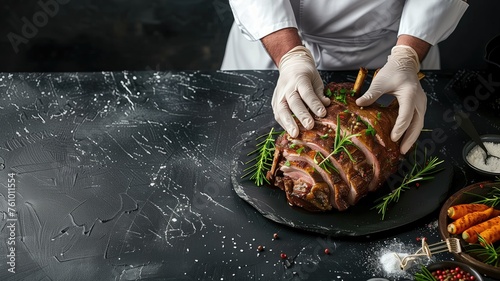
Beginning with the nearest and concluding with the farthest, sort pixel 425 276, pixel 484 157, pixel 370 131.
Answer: pixel 425 276
pixel 370 131
pixel 484 157

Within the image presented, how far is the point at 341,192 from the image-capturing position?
7.30 ft

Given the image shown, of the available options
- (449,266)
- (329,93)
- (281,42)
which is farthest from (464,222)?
(281,42)

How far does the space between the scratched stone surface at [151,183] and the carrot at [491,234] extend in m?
0.17

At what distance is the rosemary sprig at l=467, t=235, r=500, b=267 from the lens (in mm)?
2070

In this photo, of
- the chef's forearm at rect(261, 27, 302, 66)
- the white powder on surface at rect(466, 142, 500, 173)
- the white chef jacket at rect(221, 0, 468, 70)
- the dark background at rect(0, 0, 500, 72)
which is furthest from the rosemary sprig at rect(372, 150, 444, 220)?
the dark background at rect(0, 0, 500, 72)

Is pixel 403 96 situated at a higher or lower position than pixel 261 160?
higher

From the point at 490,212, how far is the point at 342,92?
690 mm

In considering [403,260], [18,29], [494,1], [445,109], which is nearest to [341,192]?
[403,260]

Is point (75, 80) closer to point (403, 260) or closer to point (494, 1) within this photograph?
point (403, 260)

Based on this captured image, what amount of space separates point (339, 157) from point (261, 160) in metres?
0.35

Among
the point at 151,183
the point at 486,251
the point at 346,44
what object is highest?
the point at 346,44

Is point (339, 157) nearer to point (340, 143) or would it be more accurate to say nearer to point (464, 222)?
point (340, 143)

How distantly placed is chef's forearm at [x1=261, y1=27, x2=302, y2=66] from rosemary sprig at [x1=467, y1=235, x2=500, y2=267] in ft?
3.47

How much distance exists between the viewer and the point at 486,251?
2.10m
